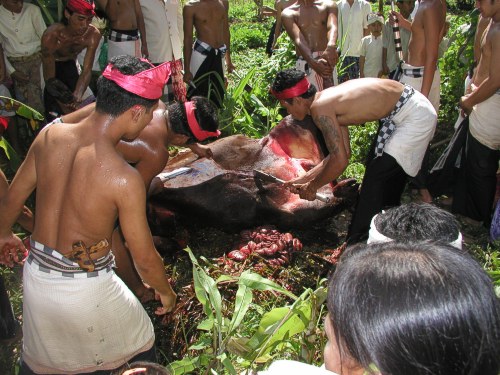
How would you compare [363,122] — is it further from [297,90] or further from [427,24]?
[427,24]

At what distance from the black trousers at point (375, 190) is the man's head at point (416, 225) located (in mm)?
1644

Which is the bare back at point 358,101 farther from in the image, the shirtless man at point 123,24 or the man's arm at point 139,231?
the shirtless man at point 123,24

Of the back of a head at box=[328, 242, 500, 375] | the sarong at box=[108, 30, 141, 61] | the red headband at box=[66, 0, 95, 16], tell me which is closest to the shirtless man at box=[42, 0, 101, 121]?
the red headband at box=[66, 0, 95, 16]

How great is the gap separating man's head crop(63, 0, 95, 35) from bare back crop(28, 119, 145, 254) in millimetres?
2763

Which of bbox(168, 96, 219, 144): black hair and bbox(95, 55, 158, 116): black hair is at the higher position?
bbox(95, 55, 158, 116): black hair

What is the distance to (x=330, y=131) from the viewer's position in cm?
357

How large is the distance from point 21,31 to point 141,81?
11.8 ft

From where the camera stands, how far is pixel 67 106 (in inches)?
187

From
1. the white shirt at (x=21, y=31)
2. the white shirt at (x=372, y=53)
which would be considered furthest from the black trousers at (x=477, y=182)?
the white shirt at (x=21, y=31)

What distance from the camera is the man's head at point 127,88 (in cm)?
208

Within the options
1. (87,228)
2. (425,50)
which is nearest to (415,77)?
(425,50)

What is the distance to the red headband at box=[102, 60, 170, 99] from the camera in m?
2.07

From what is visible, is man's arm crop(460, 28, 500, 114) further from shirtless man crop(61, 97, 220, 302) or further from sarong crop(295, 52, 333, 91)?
shirtless man crop(61, 97, 220, 302)

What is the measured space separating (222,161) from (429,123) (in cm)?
178
